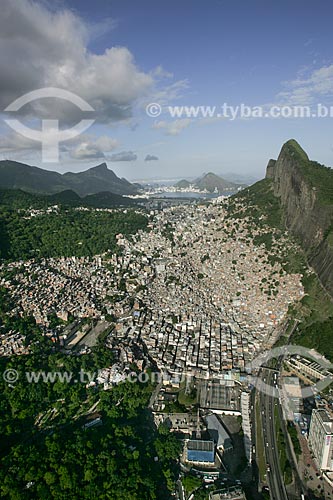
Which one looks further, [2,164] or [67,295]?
[2,164]

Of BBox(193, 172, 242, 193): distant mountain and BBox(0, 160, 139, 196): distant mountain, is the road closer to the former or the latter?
BBox(0, 160, 139, 196): distant mountain

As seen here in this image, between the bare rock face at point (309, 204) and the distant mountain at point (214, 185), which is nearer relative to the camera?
the bare rock face at point (309, 204)

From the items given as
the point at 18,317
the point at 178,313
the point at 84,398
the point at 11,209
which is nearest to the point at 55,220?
the point at 11,209

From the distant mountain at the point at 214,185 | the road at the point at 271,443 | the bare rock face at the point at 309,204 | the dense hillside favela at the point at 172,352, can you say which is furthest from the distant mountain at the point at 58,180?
the road at the point at 271,443

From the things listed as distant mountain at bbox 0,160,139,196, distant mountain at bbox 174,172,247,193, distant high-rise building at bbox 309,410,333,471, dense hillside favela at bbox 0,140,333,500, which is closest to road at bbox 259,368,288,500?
dense hillside favela at bbox 0,140,333,500

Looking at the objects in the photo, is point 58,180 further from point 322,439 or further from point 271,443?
point 322,439

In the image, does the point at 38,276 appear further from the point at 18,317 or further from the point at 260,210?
the point at 260,210

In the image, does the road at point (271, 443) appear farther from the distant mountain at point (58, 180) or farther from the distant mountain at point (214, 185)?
the distant mountain at point (214, 185)
